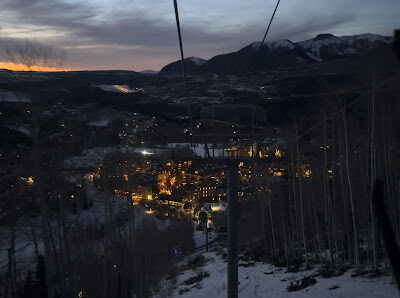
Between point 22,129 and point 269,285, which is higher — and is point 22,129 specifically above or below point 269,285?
above

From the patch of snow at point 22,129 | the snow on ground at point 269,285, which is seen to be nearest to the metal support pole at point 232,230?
the snow on ground at point 269,285

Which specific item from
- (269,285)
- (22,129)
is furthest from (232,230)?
(269,285)

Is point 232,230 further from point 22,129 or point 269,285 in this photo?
point 269,285

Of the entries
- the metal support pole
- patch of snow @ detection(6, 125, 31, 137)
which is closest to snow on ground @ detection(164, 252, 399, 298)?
the metal support pole

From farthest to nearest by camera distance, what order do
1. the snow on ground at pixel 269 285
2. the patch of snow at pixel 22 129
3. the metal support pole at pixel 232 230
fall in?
the patch of snow at pixel 22 129 < the snow on ground at pixel 269 285 < the metal support pole at pixel 232 230

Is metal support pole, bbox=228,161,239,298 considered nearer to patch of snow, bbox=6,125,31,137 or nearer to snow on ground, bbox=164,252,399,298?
snow on ground, bbox=164,252,399,298

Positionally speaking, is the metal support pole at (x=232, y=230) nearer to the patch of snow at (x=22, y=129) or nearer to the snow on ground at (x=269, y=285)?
the snow on ground at (x=269, y=285)
